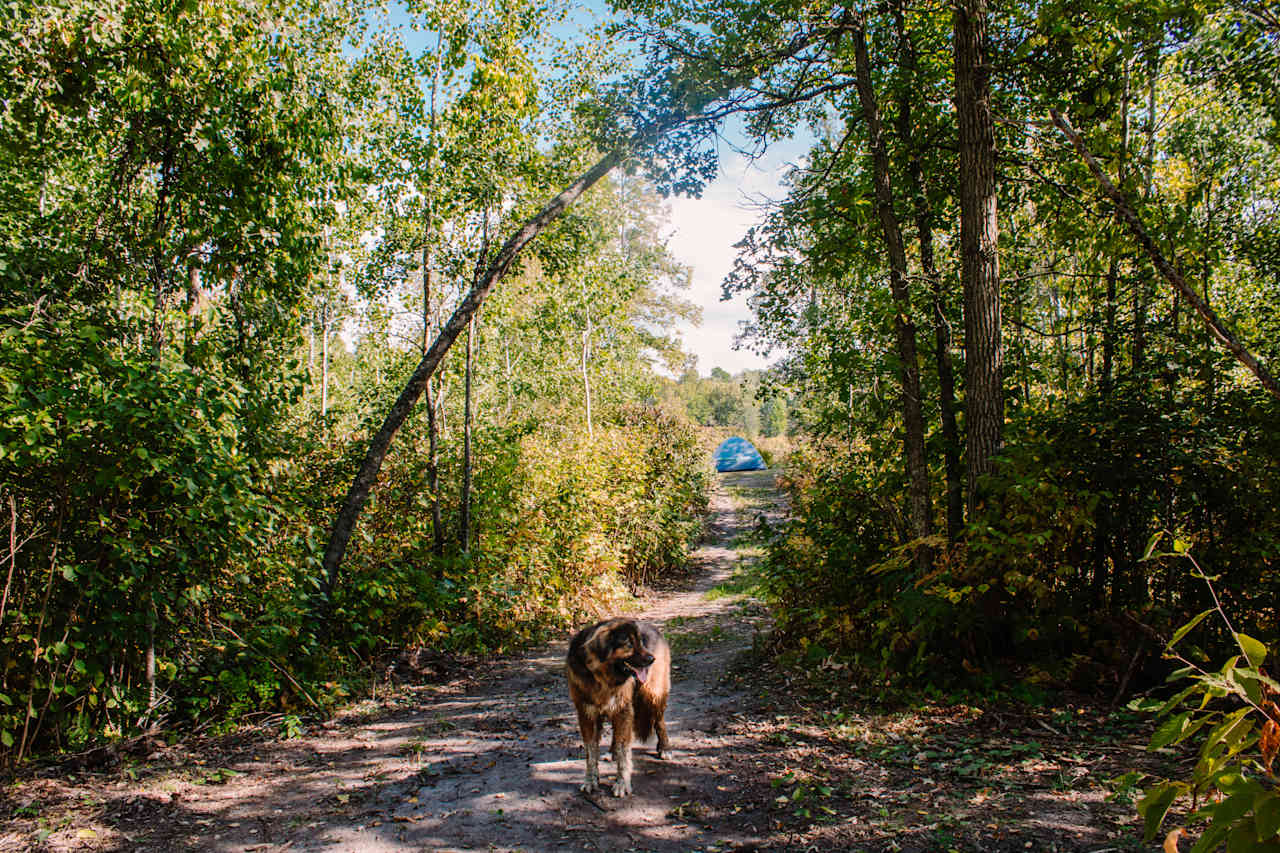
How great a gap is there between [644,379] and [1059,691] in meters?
20.8

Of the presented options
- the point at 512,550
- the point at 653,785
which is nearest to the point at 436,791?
the point at 653,785

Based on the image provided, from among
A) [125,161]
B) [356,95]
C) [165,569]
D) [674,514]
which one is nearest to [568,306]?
[674,514]

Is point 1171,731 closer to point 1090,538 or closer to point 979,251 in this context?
point 1090,538

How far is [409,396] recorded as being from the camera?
7754 mm

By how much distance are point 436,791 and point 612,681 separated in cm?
155

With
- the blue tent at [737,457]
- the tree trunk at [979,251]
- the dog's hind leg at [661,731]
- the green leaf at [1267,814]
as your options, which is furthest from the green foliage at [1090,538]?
the blue tent at [737,457]

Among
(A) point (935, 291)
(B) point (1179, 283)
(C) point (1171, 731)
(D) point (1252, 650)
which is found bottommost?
(C) point (1171, 731)

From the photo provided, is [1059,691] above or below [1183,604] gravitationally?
below

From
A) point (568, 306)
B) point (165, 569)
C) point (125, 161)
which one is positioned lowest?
point (165, 569)

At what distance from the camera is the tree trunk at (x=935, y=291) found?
21.0 ft

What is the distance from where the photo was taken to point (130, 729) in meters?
5.04

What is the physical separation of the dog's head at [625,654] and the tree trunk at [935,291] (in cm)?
369

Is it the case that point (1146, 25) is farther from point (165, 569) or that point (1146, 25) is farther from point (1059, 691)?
point (165, 569)

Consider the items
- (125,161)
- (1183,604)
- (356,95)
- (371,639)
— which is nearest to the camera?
(1183,604)
